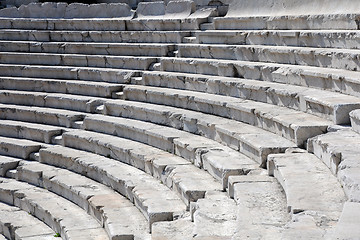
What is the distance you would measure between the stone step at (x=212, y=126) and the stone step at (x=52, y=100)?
47 cm

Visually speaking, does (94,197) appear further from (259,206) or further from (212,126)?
(259,206)

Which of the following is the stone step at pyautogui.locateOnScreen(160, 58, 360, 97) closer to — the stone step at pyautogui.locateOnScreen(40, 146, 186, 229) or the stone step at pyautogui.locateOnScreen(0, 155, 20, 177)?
the stone step at pyautogui.locateOnScreen(40, 146, 186, 229)

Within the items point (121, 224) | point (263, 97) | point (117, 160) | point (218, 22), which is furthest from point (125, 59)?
point (121, 224)

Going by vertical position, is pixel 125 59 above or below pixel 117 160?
above

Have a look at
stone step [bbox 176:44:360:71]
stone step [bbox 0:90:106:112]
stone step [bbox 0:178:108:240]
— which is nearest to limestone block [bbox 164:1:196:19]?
stone step [bbox 176:44:360:71]

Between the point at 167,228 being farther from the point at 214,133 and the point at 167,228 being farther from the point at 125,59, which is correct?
the point at 125,59

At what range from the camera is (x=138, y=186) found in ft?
26.6

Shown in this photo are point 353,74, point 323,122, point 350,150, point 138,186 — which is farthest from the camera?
point 138,186

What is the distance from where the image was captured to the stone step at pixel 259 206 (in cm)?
486

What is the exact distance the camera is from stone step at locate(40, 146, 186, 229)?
7.05m

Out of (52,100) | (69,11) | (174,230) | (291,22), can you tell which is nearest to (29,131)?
(52,100)

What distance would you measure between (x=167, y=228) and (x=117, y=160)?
3.50m

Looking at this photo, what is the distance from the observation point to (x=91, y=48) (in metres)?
13.5

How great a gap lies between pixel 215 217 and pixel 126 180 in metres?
2.79
